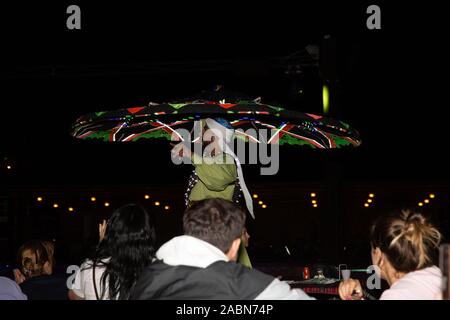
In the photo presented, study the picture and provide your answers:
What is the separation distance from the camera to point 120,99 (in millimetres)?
9938

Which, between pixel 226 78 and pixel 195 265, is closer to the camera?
pixel 195 265

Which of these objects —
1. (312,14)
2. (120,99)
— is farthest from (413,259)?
(120,99)

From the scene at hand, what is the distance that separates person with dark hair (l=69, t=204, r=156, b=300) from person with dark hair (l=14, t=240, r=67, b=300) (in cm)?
62

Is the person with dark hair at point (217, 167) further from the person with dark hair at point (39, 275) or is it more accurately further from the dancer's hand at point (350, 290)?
the dancer's hand at point (350, 290)

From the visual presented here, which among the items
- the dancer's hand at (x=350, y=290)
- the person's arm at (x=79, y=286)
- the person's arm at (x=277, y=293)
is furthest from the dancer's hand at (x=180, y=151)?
the person's arm at (x=277, y=293)

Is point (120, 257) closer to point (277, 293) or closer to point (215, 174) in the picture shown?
point (277, 293)

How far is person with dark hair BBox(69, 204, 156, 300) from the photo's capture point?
2.35m

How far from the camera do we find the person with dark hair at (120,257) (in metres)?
2.35

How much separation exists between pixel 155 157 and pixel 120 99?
296cm

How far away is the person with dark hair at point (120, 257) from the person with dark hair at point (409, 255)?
37.8 inches

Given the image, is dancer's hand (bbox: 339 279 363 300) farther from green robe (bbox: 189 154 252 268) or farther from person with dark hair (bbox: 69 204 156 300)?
green robe (bbox: 189 154 252 268)

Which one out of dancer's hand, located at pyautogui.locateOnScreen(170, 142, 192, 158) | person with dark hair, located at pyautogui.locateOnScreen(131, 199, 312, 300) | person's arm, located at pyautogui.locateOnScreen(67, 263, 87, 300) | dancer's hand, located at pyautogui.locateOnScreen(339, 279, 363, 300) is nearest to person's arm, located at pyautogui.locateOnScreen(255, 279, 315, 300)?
person with dark hair, located at pyautogui.locateOnScreen(131, 199, 312, 300)

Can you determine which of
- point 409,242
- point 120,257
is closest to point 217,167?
point 120,257

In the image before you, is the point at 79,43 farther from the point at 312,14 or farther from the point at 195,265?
the point at 195,265
